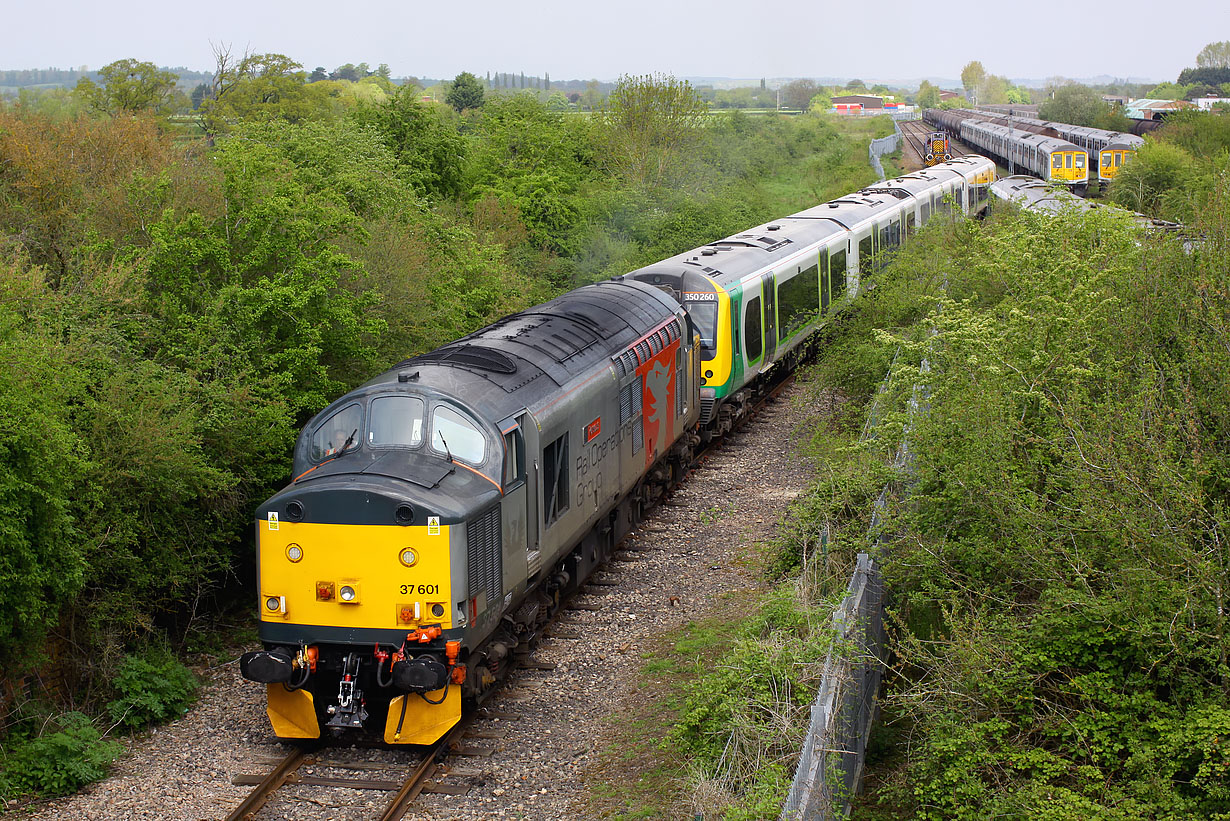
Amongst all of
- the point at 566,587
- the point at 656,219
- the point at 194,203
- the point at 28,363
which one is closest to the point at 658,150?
the point at 656,219

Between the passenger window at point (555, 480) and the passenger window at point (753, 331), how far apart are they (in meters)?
8.79

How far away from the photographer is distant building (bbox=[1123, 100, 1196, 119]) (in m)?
69.5

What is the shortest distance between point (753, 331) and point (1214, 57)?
579 feet

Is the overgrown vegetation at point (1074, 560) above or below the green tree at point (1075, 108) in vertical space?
below

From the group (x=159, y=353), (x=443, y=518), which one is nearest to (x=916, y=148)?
(x=159, y=353)

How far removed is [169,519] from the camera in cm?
1231

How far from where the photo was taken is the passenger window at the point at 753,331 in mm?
20422

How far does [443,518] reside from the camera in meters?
9.41

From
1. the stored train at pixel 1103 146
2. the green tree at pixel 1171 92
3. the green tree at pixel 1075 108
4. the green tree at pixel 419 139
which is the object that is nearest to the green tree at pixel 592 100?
the green tree at pixel 419 139

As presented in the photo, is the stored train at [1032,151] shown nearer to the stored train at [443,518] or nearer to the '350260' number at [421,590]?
the stored train at [443,518]

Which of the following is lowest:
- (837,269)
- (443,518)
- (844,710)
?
(844,710)

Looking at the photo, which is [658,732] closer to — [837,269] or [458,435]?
[458,435]

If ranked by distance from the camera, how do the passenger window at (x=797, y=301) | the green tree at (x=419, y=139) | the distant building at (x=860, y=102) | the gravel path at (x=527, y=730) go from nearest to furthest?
1. the gravel path at (x=527, y=730)
2. the passenger window at (x=797, y=301)
3. the green tree at (x=419, y=139)
4. the distant building at (x=860, y=102)

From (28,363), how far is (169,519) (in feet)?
8.82
